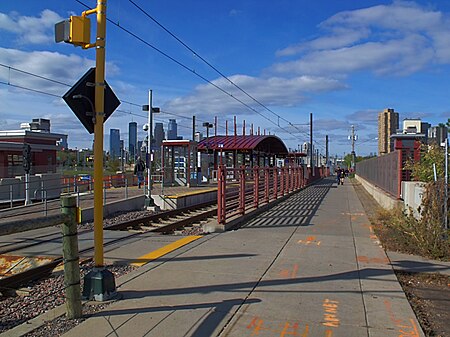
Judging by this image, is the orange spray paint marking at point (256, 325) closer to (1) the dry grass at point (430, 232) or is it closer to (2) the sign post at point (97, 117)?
(2) the sign post at point (97, 117)

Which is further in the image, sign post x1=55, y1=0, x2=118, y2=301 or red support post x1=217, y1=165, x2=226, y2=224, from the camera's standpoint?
red support post x1=217, y1=165, x2=226, y2=224

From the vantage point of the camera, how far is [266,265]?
24.7 feet

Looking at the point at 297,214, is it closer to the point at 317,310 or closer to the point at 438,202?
the point at 438,202

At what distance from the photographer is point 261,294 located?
5859 mm

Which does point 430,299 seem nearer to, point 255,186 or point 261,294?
point 261,294

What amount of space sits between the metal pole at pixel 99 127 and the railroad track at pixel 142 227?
2.45 meters

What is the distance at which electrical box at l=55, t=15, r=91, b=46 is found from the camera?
18.2ft

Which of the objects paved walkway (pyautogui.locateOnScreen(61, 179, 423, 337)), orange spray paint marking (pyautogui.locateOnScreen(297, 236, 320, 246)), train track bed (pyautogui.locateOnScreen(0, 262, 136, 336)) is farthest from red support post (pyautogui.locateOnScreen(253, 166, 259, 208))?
train track bed (pyautogui.locateOnScreen(0, 262, 136, 336))

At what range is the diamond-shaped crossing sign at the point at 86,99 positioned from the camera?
17.9ft

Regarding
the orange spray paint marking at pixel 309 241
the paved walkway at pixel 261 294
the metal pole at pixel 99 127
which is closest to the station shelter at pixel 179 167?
the orange spray paint marking at pixel 309 241

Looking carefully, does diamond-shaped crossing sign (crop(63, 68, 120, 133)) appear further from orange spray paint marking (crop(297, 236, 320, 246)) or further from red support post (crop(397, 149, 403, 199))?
red support post (crop(397, 149, 403, 199))

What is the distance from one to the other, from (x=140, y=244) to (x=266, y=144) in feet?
120

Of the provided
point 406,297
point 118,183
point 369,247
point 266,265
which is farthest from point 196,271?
point 118,183

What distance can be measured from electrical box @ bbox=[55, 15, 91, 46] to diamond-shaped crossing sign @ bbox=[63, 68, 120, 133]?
1.39ft
